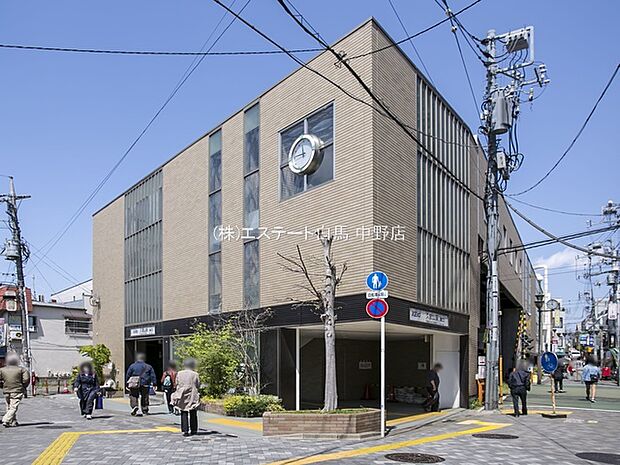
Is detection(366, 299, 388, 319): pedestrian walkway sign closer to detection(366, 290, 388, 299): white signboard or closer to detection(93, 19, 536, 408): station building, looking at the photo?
detection(366, 290, 388, 299): white signboard

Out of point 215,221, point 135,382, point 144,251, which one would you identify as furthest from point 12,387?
point 144,251

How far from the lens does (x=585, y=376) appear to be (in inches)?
974

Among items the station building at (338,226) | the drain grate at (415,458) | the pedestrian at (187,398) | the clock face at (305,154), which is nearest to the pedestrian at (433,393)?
the station building at (338,226)

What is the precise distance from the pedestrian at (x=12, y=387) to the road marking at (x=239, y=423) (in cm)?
460

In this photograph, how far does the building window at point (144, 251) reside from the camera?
29.4 metres

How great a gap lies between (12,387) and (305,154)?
933 centimetres

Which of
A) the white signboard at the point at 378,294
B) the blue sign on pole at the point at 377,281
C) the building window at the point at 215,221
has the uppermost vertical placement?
the building window at the point at 215,221

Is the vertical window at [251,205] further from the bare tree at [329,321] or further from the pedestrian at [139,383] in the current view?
the bare tree at [329,321]

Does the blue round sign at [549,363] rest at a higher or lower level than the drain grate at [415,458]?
higher

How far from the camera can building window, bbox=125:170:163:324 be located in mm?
29406

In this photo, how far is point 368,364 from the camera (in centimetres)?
2742

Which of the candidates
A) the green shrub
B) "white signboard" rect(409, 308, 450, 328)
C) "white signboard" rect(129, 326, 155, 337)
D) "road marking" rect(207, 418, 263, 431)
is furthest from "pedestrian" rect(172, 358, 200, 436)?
"white signboard" rect(129, 326, 155, 337)

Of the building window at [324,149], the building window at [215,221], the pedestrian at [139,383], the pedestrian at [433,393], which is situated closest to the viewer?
the building window at [324,149]

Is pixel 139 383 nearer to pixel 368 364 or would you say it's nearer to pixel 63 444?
pixel 63 444
